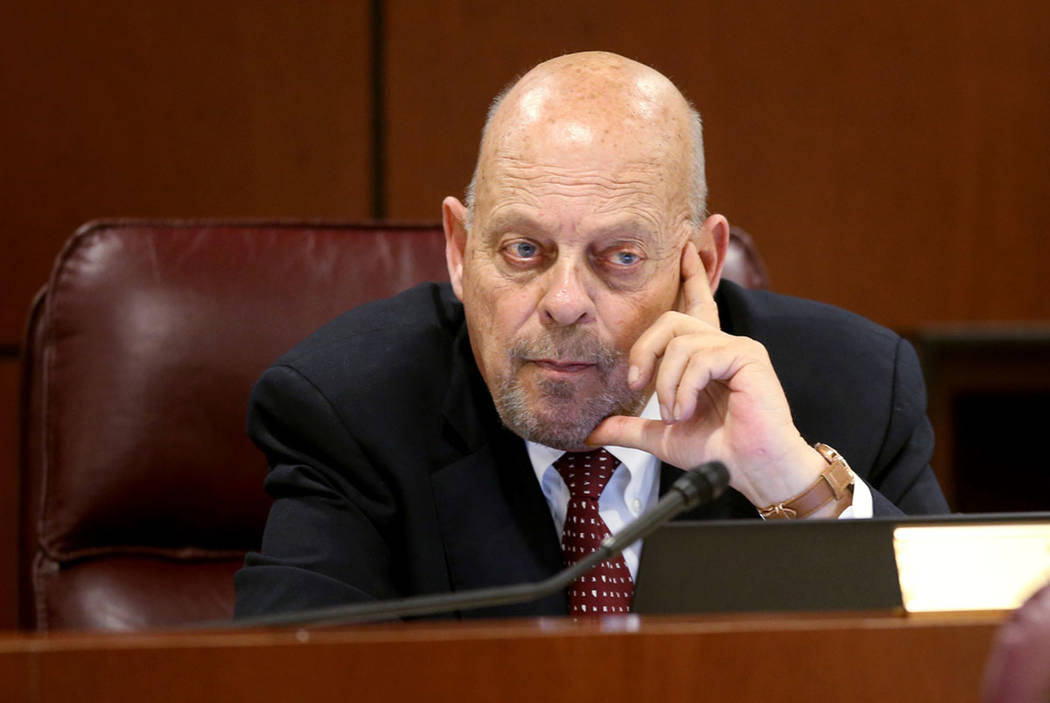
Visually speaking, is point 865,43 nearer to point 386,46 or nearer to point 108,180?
point 386,46

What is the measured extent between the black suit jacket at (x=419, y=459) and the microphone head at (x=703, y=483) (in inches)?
18.4

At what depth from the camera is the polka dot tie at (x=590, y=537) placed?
1318mm

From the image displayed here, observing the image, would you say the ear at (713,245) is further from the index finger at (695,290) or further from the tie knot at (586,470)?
the tie knot at (586,470)

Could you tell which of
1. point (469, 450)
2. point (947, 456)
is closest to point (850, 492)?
point (469, 450)

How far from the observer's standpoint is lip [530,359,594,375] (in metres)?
1.34

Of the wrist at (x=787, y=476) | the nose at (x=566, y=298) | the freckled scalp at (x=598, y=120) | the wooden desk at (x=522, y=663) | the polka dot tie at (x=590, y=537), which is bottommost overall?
the polka dot tie at (x=590, y=537)

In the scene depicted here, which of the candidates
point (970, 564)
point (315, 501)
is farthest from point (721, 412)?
point (970, 564)

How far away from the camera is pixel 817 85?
241 centimetres

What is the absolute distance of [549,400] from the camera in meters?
1.35

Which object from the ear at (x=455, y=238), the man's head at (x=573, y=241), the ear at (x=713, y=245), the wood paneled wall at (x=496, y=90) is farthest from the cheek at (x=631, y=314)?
the wood paneled wall at (x=496, y=90)

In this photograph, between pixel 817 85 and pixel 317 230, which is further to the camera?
pixel 817 85

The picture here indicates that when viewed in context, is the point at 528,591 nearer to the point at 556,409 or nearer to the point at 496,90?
the point at 556,409

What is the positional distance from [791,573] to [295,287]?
901mm

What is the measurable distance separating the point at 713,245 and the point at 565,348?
0.29 meters
